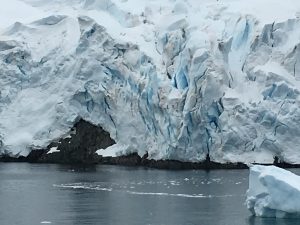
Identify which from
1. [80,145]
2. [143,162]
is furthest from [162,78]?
[80,145]

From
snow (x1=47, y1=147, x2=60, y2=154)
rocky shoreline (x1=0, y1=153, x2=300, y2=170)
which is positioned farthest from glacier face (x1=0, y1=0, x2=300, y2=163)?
snow (x1=47, y1=147, x2=60, y2=154)

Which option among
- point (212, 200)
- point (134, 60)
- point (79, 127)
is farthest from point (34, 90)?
point (212, 200)

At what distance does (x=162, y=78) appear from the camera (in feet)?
108

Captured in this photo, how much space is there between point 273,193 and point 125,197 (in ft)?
20.7

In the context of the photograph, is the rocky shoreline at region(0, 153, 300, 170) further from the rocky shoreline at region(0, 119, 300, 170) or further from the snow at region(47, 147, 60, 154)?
the snow at region(47, 147, 60, 154)

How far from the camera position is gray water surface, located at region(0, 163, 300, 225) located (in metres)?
18.3

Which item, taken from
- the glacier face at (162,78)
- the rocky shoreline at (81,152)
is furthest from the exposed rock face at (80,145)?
the glacier face at (162,78)

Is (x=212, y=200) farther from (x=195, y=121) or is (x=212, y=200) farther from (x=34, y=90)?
(x=34, y=90)

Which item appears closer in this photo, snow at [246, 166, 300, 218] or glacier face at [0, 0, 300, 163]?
snow at [246, 166, 300, 218]

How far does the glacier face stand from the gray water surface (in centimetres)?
177

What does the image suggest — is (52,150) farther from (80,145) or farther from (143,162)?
(143,162)

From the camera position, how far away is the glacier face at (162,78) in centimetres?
3086

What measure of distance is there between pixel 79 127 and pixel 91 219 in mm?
18296

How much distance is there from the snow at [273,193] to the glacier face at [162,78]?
11.8 m
